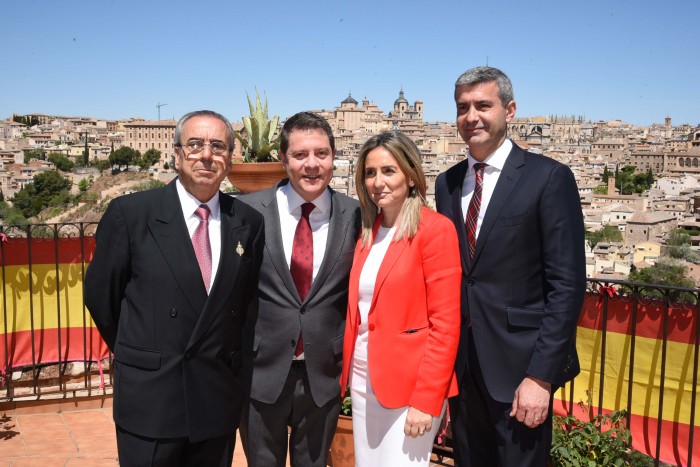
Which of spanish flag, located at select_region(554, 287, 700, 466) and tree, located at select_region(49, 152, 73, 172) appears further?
tree, located at select_region(49, 152, 73, 172)

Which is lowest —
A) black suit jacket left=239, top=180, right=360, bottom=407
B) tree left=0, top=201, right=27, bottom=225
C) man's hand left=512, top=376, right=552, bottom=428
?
tree left=0, top=201, right=27, bottom=225

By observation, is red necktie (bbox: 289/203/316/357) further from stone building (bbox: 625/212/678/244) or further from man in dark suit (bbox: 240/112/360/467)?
stone building (bbox: 625/212/678/244)

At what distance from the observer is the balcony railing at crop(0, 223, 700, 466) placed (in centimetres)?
294

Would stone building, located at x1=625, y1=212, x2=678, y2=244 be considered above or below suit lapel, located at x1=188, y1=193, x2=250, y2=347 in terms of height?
below

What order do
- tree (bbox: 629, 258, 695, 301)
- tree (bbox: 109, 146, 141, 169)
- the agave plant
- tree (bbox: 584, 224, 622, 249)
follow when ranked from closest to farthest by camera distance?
the agave plant
tree (bbox: 629, 258, 695, 301)
tree (bbox: 584, 224, 622, 249)
tree (bbox: 109, 146, 141, 169)

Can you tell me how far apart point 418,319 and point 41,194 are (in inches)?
2671

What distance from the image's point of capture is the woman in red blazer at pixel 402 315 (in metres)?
2.13

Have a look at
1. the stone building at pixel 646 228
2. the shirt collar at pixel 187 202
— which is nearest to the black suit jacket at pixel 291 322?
the shirt collar at pixel 187 202

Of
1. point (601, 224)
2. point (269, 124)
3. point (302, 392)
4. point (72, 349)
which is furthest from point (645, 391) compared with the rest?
point (601, 224)

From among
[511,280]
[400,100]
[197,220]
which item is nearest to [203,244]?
[197,220]

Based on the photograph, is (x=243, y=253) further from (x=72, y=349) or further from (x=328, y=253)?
(x=72, y=349)

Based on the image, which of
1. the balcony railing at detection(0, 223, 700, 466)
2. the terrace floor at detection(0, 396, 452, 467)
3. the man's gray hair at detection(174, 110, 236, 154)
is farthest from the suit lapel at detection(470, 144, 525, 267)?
the terrace floor at detection(0, 396, 452, 467)

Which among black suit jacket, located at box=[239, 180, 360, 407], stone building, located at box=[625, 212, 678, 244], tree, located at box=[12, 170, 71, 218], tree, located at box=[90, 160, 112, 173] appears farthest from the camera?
tree, located at box=[90, 160, 112, 173]

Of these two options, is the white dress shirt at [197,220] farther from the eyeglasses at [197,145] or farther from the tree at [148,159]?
the tree at [148,159]
